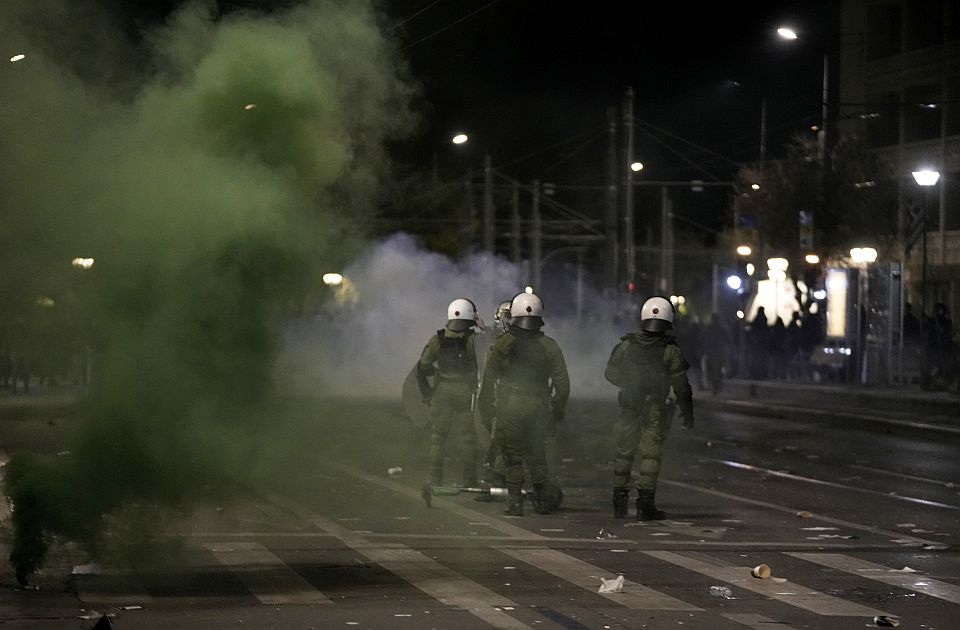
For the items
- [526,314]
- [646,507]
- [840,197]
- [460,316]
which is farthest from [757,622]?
[840,197]

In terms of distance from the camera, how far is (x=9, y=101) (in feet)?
29.7

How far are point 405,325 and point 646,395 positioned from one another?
1028 inches

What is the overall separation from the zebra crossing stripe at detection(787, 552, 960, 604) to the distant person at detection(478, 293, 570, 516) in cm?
275

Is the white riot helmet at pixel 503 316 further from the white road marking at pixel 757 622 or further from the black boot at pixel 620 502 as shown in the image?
the white road marking at pixel 757 622

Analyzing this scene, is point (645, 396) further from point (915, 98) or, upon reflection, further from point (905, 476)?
point (915, 98)

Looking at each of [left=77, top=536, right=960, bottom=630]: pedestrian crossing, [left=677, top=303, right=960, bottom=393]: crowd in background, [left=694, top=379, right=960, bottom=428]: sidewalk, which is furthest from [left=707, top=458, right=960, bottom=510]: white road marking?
[left=677, top=303, right=960, bottom=393]: crowd in background

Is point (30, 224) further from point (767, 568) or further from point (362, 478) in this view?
point (362, 478)

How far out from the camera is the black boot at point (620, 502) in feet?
42.6

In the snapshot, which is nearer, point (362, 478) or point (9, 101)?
point (9, 101)

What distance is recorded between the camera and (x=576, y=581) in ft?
31.4

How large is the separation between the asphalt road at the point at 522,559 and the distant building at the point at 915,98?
1074 inches

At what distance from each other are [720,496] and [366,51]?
7.37m

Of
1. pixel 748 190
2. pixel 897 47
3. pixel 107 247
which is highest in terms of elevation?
pixel 897 47

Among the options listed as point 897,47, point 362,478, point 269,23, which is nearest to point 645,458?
point 362,478
